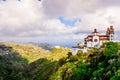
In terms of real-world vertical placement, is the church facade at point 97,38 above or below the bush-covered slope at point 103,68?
above

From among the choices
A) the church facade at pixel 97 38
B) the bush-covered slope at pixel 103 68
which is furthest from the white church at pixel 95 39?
the bush-covered slope at pixel 103 68

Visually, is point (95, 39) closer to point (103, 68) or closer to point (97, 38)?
point (97, 38)

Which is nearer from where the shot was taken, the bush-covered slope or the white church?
the bush-covered slope

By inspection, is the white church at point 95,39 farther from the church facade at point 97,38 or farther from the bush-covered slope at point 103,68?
the bush-covered slope at point 103,68

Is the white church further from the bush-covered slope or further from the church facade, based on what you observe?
the bush-covered slope

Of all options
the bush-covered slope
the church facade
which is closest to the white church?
the church facade

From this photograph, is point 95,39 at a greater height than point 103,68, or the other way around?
point 95,39

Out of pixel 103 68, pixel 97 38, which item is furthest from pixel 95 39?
pixel 103 68

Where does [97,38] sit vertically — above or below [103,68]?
above

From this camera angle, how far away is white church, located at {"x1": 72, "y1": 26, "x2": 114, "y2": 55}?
383ft

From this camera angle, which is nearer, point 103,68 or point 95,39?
point 103,68

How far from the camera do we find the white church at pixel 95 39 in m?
117

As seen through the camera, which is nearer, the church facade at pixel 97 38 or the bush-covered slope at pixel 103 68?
the bush-covered slope at pixel 103 68

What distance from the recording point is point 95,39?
4756 inches
